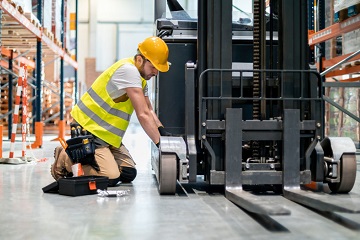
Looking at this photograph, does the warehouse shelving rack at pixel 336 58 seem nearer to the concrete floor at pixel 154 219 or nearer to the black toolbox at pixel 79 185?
the concrete floor at pixel 154 219

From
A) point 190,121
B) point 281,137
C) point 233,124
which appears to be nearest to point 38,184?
point 190,121

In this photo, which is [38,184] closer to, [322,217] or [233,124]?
[233,124]

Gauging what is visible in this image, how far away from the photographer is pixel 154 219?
300 cm

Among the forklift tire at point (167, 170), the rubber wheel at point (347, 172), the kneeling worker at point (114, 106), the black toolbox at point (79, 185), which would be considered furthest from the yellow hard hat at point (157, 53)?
the rubber wheel at point (347, 172)

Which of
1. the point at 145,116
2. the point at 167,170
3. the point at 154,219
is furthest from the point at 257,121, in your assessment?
the point at 154,219

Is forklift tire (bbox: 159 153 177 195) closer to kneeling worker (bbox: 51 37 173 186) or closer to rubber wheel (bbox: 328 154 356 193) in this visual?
kneeling worker (bbox: 51 37 173 186)

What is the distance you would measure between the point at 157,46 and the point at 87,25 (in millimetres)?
21167

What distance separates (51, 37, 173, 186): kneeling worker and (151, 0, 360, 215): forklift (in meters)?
0.41

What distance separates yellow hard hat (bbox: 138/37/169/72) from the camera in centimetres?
421

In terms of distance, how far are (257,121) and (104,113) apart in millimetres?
1419

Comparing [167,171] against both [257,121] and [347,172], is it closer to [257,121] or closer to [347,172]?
[257,121]

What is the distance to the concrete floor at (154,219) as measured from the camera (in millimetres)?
2616

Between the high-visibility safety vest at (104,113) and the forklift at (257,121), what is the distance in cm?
69

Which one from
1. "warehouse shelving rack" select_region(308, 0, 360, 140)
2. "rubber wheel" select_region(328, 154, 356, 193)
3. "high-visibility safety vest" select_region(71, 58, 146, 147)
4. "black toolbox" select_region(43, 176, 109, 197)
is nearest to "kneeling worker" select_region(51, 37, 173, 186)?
"high-visibility safety vest" select_region(71, 58, 146, 147)
